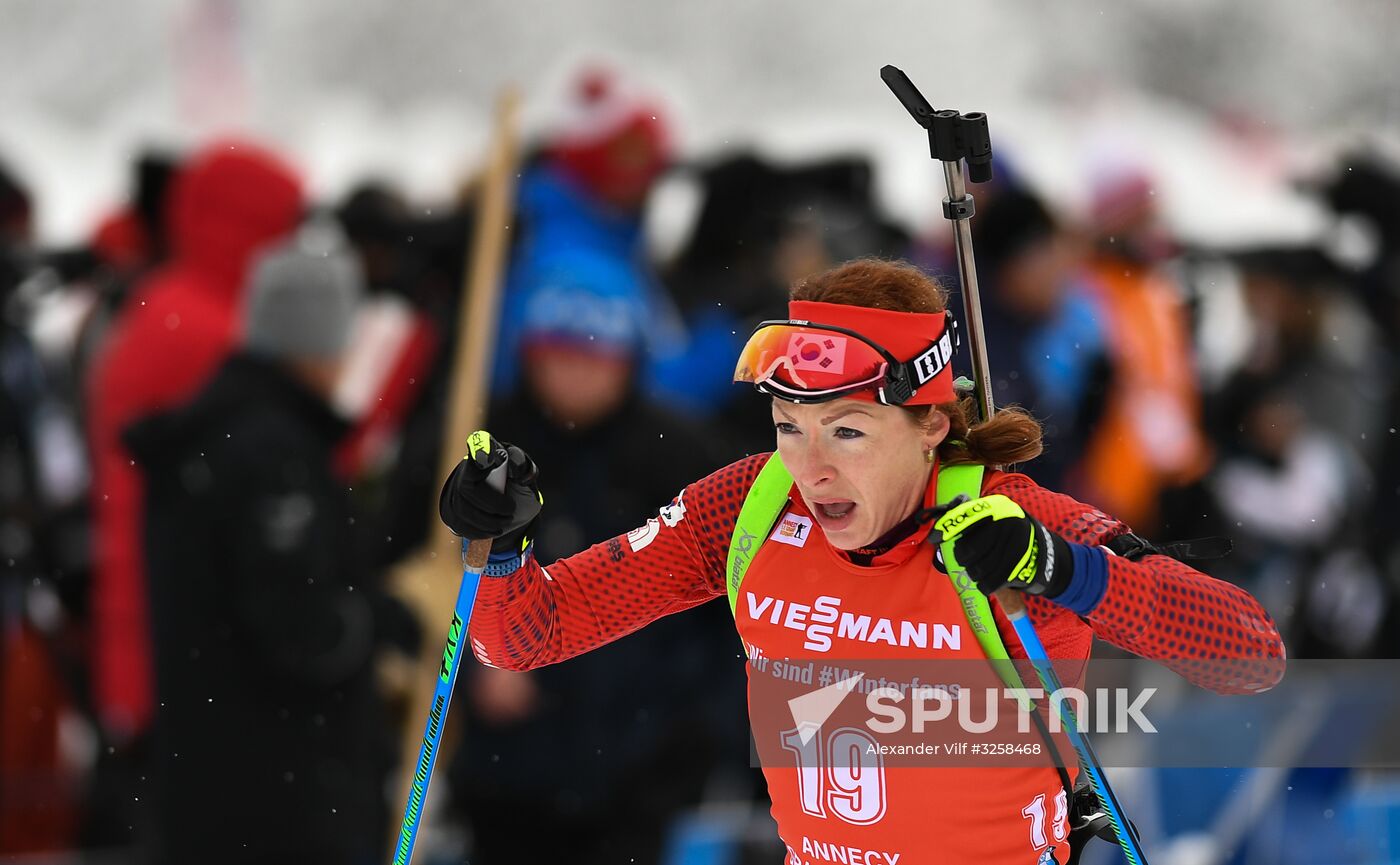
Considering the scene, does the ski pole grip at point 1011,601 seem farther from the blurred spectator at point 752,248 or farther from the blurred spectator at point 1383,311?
the blurred spectator at point 1383,311

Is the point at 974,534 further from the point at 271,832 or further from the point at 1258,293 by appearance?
the point at 1258,293

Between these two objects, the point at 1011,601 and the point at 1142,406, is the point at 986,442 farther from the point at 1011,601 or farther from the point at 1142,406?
the point at 1142,406

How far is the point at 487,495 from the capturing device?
3170 mm

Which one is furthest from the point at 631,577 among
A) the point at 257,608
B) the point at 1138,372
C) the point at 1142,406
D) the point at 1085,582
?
the point at 1138,372

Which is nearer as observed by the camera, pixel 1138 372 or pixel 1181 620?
pixel 1181 620

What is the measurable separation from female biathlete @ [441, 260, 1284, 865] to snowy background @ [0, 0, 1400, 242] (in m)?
9.27

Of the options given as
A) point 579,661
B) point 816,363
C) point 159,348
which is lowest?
point 579,661

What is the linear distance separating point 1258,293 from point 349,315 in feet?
16.0

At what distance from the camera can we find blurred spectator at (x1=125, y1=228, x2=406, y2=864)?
502 centimetres

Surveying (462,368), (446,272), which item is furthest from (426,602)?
(446,272)

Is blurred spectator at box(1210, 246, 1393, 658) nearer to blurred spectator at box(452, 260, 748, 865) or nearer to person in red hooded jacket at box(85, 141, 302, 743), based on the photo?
blurred spectator at box(452, 260, 748, 865)

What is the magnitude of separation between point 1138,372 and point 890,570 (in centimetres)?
498

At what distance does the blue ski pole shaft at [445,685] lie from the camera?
332 cm

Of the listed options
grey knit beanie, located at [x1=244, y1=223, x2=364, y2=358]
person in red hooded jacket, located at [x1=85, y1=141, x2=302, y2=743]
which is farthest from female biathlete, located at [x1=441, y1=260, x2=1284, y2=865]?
person in red hooded jacket, located at [x1=85, y1=141, x2=302, y2=743]
